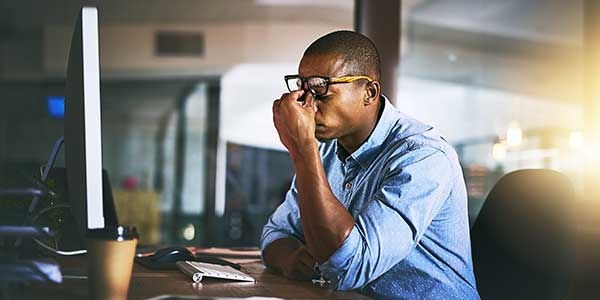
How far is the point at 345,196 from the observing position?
2020 mm

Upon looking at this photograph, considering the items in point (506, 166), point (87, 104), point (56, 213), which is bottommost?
point (506, 166)

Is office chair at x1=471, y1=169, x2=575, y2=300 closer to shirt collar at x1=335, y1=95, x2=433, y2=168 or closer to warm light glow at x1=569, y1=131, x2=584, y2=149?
shirt collar at x1=335, y1=95, x2=433, y2=168

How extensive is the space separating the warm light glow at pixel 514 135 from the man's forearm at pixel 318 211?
12.6 feet

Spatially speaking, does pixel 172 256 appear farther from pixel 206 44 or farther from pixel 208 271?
pixel 206 44

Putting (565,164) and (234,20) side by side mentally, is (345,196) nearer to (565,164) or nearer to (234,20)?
(565,164)

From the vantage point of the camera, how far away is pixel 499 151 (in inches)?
210

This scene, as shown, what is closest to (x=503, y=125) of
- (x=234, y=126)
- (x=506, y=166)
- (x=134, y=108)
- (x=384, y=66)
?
(x=506, y=166)

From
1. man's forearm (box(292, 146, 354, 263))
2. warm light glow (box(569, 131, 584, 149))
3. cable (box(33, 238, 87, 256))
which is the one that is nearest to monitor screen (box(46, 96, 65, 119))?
warm light glow (box(569, 131, 584, 149))

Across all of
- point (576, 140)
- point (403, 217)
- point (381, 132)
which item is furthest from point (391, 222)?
point (576, 140)

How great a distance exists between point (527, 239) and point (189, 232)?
4.57 metres

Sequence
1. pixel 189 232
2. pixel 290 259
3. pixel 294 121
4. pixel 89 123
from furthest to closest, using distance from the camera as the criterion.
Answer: pixel 189 232
pixel 290 259
pixel 294 121
pixel 89 123

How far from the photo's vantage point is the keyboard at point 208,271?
1706 mm

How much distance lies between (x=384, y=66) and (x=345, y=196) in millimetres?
2981

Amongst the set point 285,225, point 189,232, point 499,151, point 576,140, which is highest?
point 285,225
